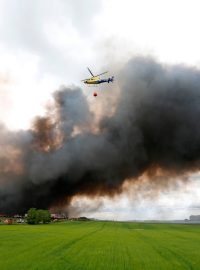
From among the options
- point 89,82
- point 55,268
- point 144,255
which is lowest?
point 55,268

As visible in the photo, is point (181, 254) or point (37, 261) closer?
point (37, 261)

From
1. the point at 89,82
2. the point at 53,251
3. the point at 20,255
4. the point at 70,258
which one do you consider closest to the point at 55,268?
the point at 70,258

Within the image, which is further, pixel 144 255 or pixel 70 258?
pixel 144 255

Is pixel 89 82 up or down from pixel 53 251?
up

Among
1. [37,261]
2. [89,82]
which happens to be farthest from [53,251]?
[89,82]

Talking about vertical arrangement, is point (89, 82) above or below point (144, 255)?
above

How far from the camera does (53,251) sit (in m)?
57.8

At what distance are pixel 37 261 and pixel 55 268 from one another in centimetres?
616

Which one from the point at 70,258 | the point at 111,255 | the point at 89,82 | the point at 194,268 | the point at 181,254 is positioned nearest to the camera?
the point at 194,268

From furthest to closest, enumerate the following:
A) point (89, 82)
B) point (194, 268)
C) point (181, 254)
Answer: point (89, 82)
point (181, 254)
point (194, 268)

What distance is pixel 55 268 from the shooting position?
135 ft

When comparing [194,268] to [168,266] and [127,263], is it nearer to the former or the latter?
[168,266]

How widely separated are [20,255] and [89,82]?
59793 mm

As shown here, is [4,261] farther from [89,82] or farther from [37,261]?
[89,82]
